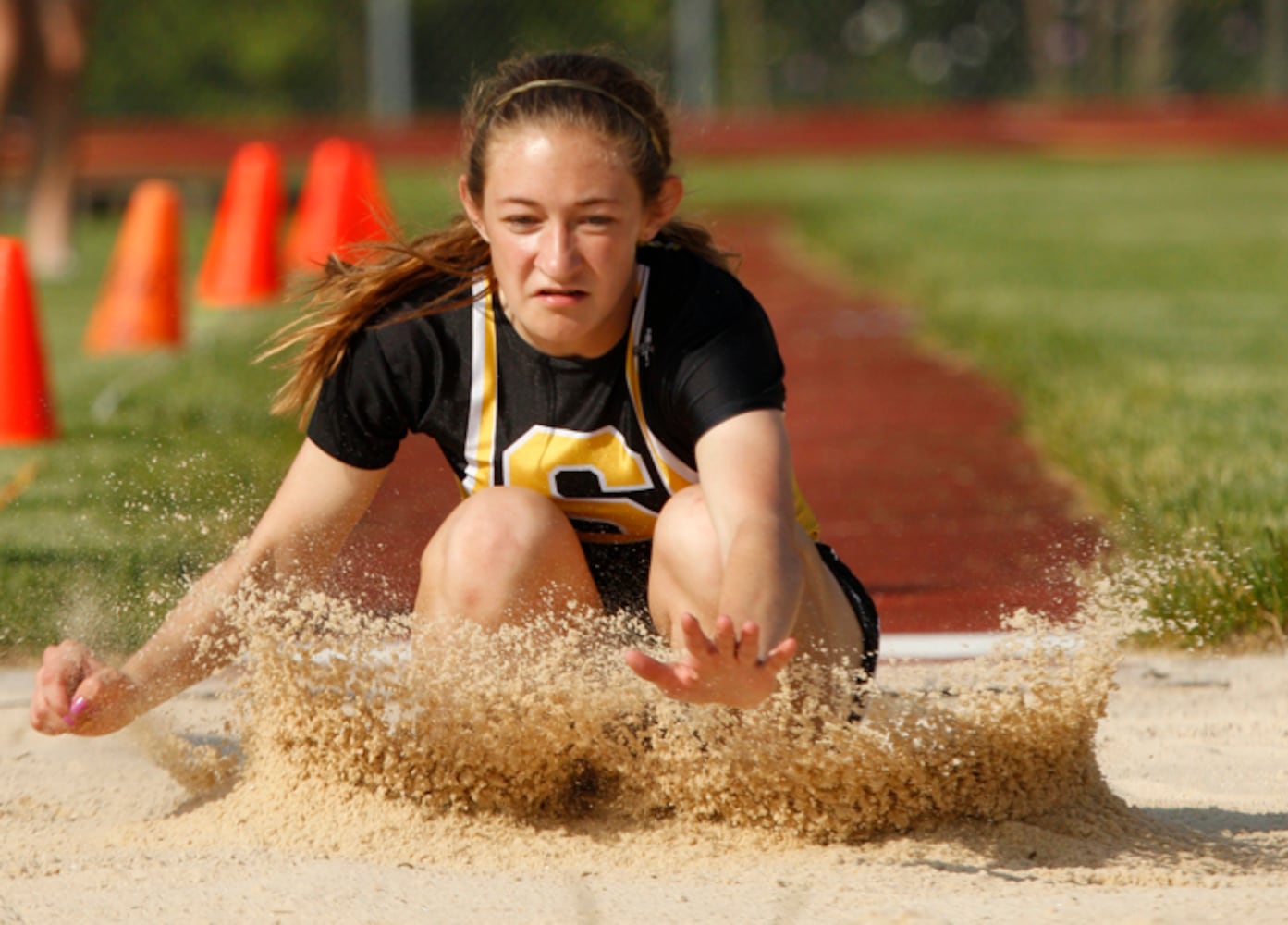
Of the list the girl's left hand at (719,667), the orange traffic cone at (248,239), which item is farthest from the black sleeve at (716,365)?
the orange traffic cone at (248,239)

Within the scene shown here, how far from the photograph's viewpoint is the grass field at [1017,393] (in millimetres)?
4086

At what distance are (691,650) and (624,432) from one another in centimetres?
76

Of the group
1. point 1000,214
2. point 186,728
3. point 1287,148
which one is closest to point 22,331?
point 186,728

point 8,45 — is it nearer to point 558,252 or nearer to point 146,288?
point 146,288

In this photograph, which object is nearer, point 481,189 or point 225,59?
point 481,189

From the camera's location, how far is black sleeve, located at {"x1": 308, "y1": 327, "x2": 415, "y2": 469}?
10.5 ft

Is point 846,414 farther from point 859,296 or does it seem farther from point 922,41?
point 922,41

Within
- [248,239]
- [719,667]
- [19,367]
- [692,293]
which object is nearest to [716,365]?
[692,293]

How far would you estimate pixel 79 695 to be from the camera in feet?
9.80

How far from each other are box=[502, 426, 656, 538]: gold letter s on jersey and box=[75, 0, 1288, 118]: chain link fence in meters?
17.0

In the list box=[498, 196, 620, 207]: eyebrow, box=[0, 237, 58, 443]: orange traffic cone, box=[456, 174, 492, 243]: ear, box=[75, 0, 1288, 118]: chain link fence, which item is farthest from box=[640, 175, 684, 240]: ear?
box=[75, 0, 1288, 118]: chain link fence

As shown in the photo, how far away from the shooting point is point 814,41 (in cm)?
2128

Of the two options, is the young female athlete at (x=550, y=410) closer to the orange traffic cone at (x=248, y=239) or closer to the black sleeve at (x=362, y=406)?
the black sleeve at (x=362, y=406)

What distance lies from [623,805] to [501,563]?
454mm
